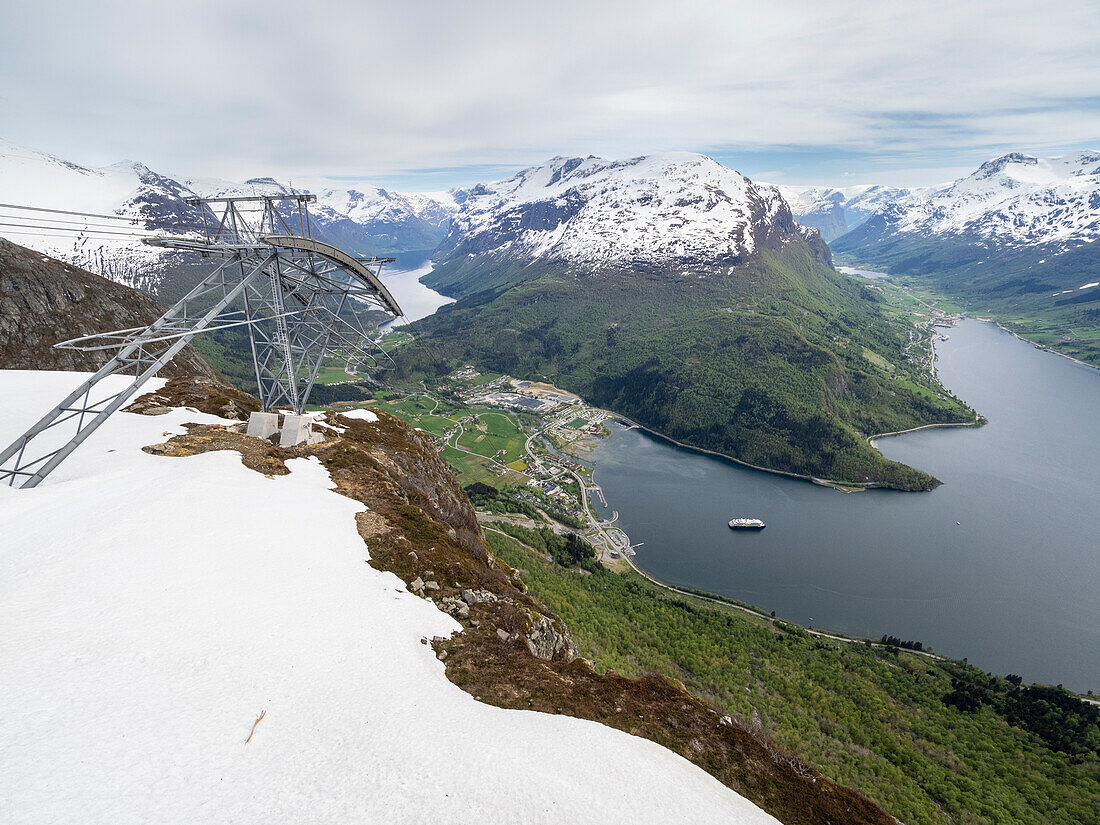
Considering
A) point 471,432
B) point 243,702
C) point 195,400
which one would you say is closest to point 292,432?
point 195,400

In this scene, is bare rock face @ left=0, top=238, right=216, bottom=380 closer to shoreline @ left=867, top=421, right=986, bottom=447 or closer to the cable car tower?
the cable car tower

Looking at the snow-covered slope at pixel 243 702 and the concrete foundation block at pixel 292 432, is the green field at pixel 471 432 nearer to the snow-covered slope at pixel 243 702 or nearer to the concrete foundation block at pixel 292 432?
the concrete foundation block at pixel 292 432

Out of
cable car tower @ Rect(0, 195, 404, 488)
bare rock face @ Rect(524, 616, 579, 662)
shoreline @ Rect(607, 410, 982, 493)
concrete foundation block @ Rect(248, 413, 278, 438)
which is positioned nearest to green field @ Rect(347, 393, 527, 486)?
shoreline @ Rect(607, 410, 982, 493)

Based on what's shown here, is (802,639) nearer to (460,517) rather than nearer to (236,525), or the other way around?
(460,517)

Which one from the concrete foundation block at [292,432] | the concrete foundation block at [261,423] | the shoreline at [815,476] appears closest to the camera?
the concrete foundation block at [292,432]

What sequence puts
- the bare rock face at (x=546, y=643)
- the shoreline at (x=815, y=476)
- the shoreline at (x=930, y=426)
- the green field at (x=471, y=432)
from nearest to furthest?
the bare rock face at (x=546, y=643)
the shoreline at (x=815, y=476)
the green field at (x=471, y=432)
the shoreline at (x=930, y=426)

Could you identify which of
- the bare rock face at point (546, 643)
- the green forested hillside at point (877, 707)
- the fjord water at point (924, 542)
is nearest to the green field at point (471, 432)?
the fjord water at point (924, 542)

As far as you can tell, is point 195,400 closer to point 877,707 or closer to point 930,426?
point 877,707
